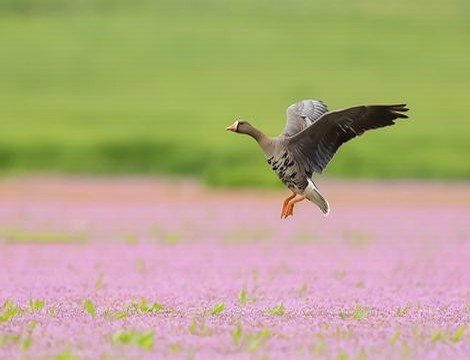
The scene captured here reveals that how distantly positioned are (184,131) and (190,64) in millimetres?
10119

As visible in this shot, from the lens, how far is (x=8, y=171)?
143 feet

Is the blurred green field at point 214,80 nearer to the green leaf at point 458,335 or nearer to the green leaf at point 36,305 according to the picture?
the green leaf at point 36,305

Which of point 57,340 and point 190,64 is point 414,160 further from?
point 57,340

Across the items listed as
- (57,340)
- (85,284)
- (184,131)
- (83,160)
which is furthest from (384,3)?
(57,340)

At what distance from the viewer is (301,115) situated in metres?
12.6

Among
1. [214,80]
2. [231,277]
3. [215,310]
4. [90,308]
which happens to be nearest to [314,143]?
[215,310]

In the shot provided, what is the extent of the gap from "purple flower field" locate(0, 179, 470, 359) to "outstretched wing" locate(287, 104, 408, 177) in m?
1.43

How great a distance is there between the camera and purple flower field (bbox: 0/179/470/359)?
9477mm

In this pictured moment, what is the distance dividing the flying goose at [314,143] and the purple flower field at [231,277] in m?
1.14

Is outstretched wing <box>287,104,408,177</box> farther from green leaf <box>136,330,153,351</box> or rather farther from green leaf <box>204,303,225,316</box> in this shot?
green leaf <box>136,330,153,351</box>

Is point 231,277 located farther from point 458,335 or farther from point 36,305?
point 458,335

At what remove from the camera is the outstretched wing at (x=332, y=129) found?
38.3ft

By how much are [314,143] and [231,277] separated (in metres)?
4.95

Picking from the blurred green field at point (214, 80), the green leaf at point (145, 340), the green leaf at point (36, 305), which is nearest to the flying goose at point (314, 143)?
the green leaf at point (36, 305)
